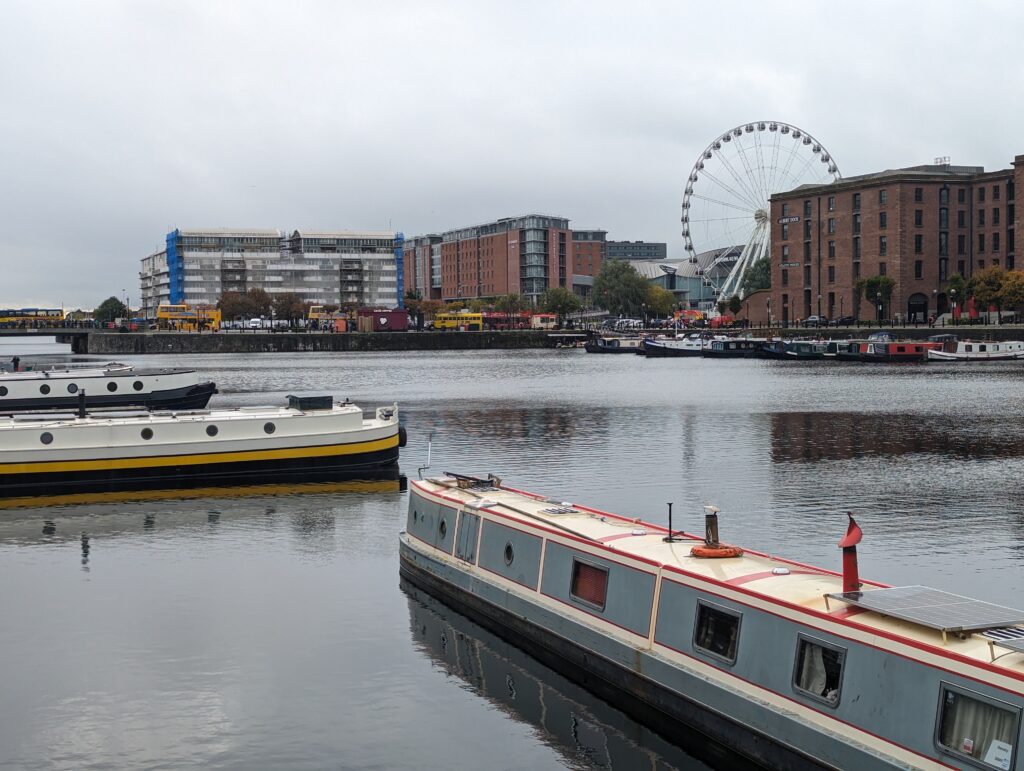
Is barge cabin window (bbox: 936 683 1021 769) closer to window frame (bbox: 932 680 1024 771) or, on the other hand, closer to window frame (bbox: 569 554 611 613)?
window frame (bbox: 932 680 1024 771)

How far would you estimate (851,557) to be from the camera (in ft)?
51.4

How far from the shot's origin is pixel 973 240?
160750 mm

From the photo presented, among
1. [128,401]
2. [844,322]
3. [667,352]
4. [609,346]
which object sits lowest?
[128,401]

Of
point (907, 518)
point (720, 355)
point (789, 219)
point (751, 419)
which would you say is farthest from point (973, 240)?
point (907, 518)

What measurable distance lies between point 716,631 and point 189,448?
100 ft

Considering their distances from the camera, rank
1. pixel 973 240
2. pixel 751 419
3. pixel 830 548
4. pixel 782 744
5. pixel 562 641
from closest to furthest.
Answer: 1. pixel 782 744
2. pixel 562 641
3. pixel 830 548
4. pixel 751 419
5. pixel 973 240

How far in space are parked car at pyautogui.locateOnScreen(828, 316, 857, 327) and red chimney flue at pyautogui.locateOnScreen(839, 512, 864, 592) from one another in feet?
513

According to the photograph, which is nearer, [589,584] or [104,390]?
[589,584]

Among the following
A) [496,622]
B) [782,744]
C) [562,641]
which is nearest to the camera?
[782,744]

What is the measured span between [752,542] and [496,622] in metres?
10.9

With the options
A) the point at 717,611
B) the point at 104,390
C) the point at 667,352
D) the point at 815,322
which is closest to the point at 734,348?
the point at 667,352

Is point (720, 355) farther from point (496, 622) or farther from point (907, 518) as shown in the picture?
point (496, 622)

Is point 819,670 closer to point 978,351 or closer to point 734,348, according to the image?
point 978,351

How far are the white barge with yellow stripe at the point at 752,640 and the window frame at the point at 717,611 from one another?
0.10 feet
